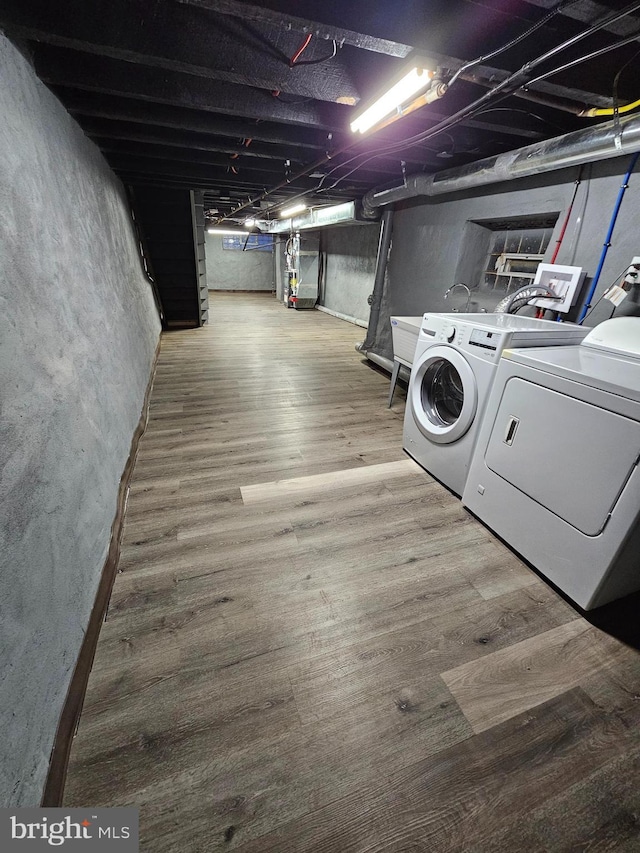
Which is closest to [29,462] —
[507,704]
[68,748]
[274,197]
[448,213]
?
[68,748]

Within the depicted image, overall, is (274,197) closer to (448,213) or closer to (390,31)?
(448,213)

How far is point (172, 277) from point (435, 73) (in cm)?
492

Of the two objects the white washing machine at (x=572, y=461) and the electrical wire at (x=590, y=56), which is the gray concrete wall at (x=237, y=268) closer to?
the electrical wire at (x=590, y=56)

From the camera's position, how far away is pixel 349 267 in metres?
7.19

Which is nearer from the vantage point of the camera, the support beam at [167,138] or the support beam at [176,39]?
the support beam at [176,39]

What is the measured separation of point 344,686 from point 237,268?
475 inches

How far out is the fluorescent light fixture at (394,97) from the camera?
4.82 feet

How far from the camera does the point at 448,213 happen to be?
3273 millimetres

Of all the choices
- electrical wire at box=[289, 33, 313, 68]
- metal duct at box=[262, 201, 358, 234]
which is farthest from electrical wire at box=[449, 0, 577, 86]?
metal duct at box=[262, 201, 358, 234]

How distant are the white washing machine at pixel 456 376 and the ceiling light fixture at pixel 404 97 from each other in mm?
1047

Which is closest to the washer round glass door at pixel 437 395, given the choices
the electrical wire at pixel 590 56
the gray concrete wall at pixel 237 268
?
the electrical wire at pixel 590 56

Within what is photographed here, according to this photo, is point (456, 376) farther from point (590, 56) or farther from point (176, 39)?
point (176, 39)

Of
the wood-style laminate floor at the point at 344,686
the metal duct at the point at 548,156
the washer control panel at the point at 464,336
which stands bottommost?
the wood-style laminate floor at the point at 344,686

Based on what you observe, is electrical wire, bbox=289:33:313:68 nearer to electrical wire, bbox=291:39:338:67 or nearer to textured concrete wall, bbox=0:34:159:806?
electrical wire, bbox=291:39:338:67
